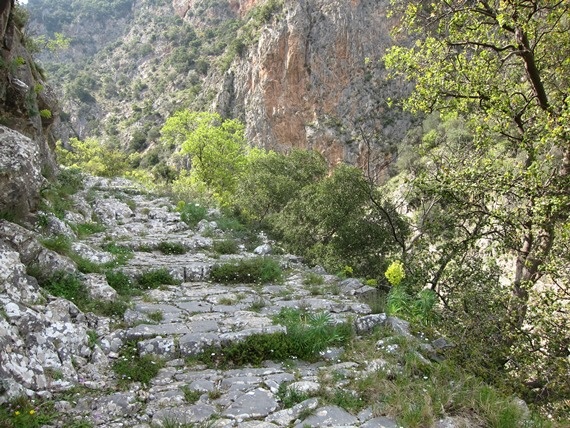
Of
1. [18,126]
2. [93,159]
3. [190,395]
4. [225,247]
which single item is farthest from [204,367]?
[93,159]

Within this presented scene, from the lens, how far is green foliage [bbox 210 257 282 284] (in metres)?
7.88

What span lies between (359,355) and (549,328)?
2.45m

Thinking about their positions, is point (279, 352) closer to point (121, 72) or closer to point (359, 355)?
point (359, 355)

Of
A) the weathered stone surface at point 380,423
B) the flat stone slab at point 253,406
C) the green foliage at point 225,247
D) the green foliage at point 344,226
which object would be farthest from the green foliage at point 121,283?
the green foliage at point 344,226

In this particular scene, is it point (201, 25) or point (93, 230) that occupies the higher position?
point (201, 25)

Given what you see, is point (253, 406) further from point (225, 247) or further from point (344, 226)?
point (344, 226)

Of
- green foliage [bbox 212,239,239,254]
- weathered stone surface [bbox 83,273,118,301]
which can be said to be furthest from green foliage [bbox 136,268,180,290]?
green foliage [bbox 212,239,239,254]

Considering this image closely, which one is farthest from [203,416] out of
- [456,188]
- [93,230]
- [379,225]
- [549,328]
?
[379,225]

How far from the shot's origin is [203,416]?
142 inches

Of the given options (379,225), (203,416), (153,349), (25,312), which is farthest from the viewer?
(379,225)

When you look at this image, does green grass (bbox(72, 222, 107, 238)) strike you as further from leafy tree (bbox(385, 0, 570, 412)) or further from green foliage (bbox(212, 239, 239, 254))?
leafy tree (bbox(385, 0, 570, 412))

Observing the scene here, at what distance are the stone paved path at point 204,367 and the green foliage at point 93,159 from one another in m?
32.0

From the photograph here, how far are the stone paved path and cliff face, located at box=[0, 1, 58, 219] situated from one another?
1467mm

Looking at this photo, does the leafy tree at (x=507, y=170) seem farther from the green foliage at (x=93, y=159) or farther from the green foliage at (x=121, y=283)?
the green foliage at (x=93, y=159)
